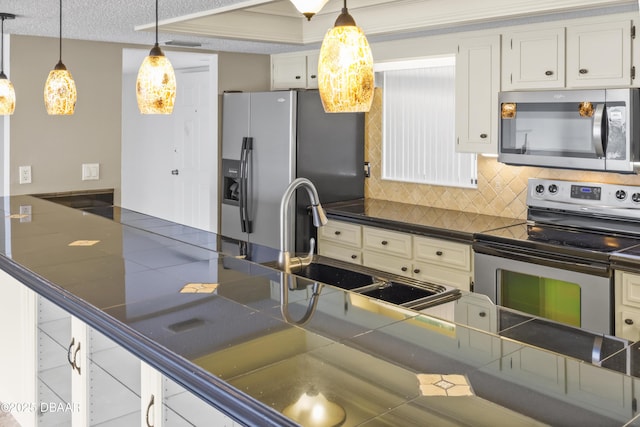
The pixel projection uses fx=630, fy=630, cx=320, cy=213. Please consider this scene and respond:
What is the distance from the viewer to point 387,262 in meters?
4.41

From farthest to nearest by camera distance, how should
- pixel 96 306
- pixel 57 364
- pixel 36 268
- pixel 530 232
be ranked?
1. pixel 530 232
2. pixel 57 364
3. pixel 36 268
4. pixel 96 306

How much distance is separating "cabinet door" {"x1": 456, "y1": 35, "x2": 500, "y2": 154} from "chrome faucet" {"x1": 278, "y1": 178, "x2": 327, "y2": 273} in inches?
65.7

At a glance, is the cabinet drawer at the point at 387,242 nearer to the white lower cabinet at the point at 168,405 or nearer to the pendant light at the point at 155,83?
the pendant light at the point at 155,83

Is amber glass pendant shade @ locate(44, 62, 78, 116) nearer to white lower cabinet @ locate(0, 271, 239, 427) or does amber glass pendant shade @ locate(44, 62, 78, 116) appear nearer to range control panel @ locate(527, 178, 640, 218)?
white lower cabinet @ locate(0, 271, 239, 427)

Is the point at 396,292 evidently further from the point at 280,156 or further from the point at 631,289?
the point at 280,156

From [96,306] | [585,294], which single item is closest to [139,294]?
[96,306]

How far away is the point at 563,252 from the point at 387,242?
4.41ft

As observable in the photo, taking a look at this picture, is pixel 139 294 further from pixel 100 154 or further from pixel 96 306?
pixel 100 154

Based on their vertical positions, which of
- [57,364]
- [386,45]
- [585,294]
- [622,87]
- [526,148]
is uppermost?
[386,45]

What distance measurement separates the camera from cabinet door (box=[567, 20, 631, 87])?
339cm

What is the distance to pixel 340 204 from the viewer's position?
509 cm

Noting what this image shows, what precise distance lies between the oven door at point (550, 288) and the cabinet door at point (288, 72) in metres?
2.41

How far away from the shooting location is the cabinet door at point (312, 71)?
5.24 metres

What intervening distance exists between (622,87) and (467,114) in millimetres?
1038
